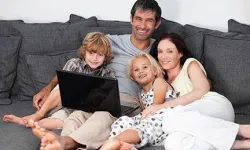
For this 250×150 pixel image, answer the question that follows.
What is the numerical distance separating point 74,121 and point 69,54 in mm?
577

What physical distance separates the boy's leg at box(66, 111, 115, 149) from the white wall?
109 cm

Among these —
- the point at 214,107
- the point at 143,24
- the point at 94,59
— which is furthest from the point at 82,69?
the point at 214,107

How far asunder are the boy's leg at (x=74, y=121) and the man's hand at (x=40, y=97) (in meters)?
0.27

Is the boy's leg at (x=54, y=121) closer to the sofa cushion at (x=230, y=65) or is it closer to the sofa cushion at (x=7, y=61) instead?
the sofa cushion at (x=7, y=61)

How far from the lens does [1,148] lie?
5.84ft

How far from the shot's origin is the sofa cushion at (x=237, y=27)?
7.98 feet

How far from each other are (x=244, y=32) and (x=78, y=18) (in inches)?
43.0

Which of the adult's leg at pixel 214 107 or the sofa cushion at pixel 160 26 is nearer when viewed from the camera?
the adult's leg at pixel 214 107

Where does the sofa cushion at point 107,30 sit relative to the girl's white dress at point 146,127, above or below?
above

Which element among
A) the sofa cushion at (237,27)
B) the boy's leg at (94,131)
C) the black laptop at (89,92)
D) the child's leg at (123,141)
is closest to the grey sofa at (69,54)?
the sofa cushion at (237,27)

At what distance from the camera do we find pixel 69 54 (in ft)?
7.83

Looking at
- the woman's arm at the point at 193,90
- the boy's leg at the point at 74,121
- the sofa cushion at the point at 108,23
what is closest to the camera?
the boy's leg at the point at 74,121

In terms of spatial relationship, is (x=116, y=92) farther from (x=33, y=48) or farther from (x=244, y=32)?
(x=244, y=32)

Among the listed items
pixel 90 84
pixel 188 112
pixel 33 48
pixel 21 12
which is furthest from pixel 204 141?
pixel 21 12
